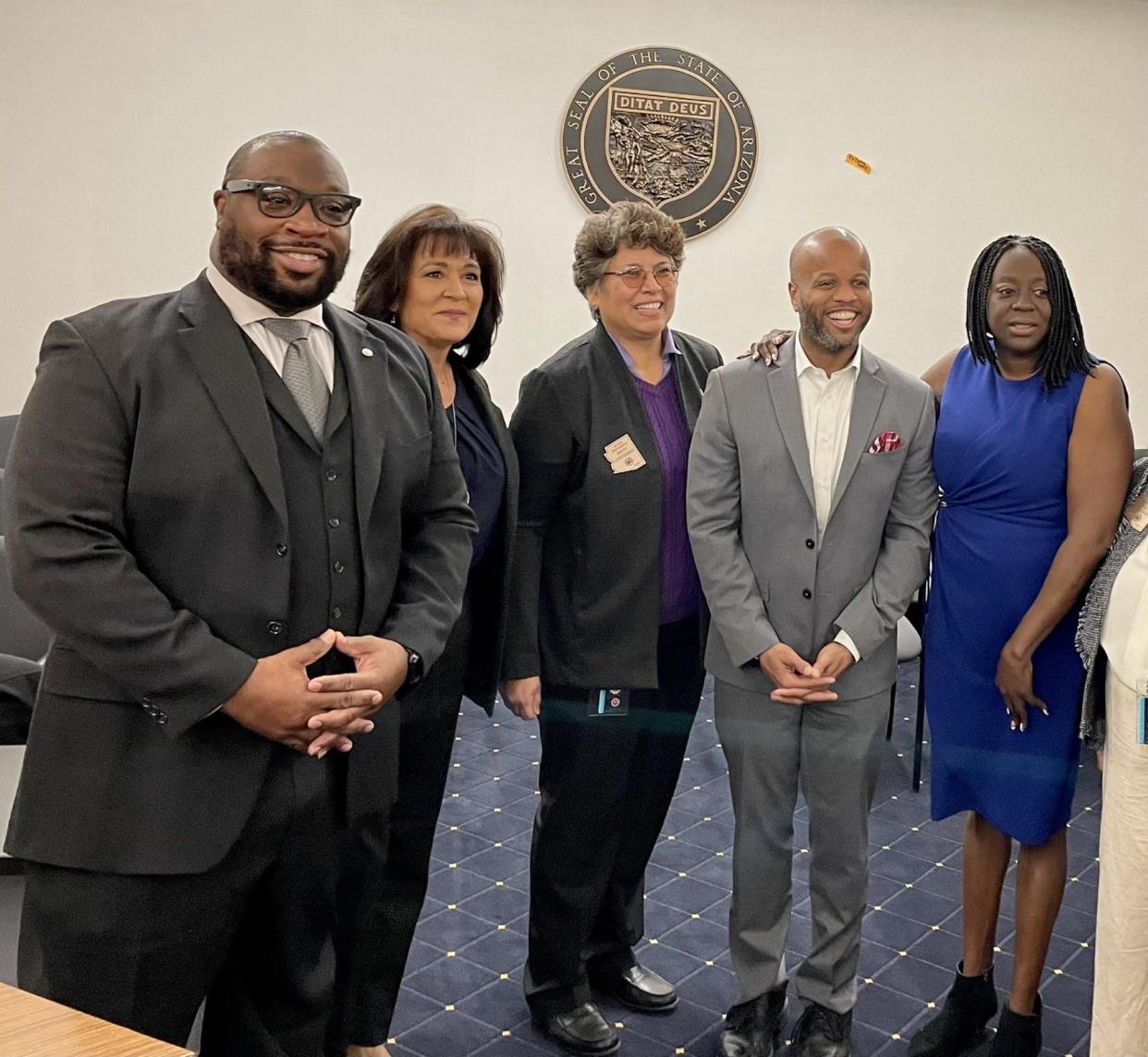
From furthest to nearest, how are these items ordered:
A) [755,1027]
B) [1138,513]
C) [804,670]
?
[755,1027]
[804,670]
[1138,513]

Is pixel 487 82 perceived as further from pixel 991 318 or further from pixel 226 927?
pixel 226 927

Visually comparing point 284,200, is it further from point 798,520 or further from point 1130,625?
point 1130,625

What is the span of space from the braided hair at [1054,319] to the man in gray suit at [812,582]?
0.70 feet

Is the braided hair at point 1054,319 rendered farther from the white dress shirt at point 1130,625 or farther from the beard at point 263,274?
the beard at point 263,274

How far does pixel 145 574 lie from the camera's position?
189 cm

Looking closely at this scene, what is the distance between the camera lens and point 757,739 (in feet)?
9.04

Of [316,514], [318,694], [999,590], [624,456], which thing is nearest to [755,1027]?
[999,590]

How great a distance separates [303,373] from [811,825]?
1.45 m

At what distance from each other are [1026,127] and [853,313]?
12.0 ft

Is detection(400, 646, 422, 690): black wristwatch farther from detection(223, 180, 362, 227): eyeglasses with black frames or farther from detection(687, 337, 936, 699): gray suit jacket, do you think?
detection(687, 337, 936, 699): gray suit jacket

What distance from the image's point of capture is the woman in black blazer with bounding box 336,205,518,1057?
2.62 metres

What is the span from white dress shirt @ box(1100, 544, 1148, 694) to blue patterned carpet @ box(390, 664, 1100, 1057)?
37.5 inches

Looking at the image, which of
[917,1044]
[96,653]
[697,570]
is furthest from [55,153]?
[917,1044]

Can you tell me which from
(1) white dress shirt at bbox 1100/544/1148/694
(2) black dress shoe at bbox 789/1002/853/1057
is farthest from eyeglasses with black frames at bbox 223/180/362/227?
(2) black dress shoe at bbox 789/1002/853/1057
